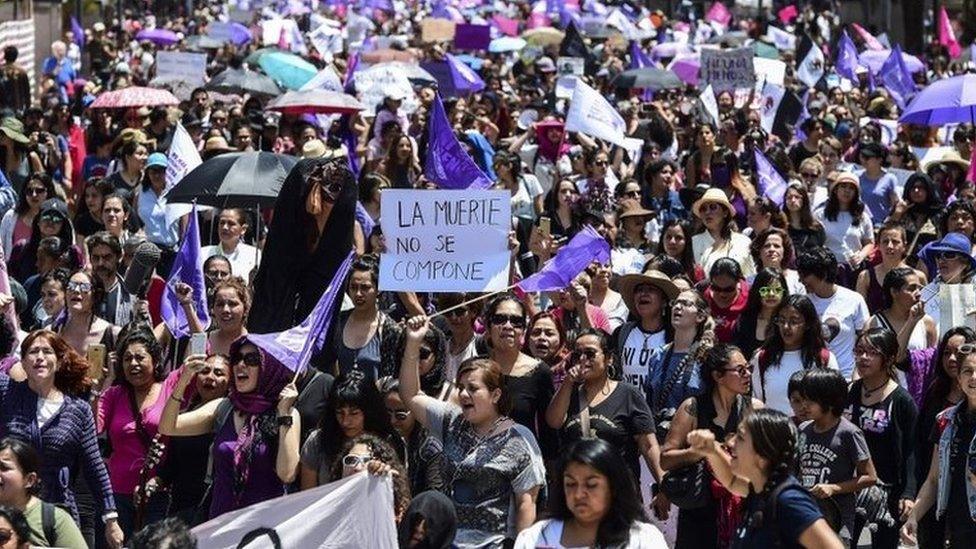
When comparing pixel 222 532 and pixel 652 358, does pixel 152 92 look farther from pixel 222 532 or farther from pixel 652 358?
pixel 222 532

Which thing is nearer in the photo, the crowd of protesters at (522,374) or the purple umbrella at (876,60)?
the crowd of protesters at (522,374)

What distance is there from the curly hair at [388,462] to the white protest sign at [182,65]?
15.1 m

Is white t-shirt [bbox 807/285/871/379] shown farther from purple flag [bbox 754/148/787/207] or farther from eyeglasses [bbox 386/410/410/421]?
purple flag [bbox 754/148/787/207]

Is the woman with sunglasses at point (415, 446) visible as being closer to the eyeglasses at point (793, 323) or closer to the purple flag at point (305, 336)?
the purple flag at point (305, 336)

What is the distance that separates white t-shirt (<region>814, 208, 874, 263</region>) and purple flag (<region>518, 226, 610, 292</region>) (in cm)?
377

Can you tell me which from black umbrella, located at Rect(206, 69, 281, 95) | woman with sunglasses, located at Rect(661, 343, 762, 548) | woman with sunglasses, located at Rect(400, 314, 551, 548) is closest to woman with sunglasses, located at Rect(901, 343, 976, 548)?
woman with sunglasses, located at Rect(661, 343, 762, 548)

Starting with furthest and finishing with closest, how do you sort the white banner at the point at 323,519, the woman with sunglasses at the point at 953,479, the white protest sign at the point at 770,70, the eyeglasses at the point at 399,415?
the white protest sign at the point at 770,70 < the eyeglasses at the point at 399,415 < the woman with sunglasses at the point at 953,479 < the white banner at the point at 323,519

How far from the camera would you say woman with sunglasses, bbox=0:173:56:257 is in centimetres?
1406

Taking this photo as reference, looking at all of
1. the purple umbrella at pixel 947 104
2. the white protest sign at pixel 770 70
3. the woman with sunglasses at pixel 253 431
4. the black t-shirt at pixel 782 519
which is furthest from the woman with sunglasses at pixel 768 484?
the white protest sign at pixel 770 70

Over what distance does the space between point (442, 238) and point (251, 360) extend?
63.8 inches

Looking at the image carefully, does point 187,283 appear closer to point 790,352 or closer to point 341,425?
point 341,425

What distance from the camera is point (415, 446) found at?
902 cm

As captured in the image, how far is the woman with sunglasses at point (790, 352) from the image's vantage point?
33.4 feet

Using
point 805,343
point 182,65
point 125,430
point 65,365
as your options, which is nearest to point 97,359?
point 125,430
